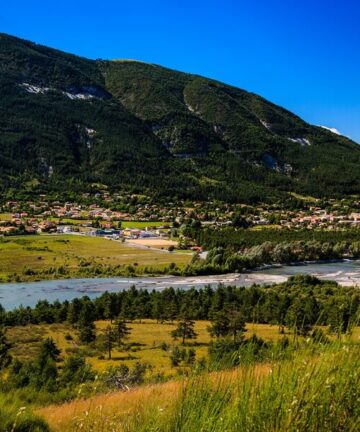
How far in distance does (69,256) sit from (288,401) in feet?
253

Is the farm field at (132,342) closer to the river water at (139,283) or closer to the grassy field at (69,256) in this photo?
the river water at (139,283)

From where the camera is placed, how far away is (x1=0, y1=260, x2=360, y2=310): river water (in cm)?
5303

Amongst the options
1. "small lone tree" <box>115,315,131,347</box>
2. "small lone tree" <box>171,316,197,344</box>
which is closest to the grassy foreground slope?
"small lone tree" <box>115,315,131,347</box>

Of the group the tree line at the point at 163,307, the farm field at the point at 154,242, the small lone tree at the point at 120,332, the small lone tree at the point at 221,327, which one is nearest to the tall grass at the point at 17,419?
the small lone tree at the point at 120,332

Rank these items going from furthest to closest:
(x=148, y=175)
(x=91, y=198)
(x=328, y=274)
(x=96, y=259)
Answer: (x=148, y=175)
(x=91, y=198)
(x=96, y=259)
(x=328, y=274)

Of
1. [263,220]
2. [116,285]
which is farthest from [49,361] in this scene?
[263,220]

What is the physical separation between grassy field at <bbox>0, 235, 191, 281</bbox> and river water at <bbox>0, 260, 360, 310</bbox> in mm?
4767

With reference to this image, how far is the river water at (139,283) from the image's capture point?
53031 millimetres

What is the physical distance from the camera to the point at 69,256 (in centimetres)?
7762

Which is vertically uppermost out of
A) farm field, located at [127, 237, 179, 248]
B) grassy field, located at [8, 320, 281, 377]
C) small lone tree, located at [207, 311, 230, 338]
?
farm field, located at [127, 237, 179, 248]

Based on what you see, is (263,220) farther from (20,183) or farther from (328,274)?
(20,183)

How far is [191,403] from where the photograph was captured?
3.02 m

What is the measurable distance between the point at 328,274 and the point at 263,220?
6096cm

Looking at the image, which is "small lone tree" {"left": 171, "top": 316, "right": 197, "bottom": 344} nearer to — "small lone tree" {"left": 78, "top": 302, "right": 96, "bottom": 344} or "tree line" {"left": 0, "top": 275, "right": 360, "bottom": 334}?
"tree line" {"left": 0, "top": 275, "right": 360, "bottom": 334}
